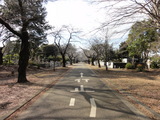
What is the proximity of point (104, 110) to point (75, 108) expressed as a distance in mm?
1012

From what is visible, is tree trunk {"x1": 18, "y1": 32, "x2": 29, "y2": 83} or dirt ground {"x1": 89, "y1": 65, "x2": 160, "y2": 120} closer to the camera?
dirt ground {"x1": 89, "y1": 65, "x2": 160, "y2": 120}

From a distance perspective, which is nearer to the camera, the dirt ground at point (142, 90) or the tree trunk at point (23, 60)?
the dirt ground at point (142, 90)

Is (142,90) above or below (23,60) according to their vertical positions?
below

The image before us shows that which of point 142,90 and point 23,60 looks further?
point 23,60

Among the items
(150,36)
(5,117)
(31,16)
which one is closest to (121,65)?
(150,36)

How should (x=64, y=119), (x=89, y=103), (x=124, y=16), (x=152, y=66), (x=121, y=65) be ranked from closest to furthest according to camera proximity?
(x=64, y=119), (x=89, y=103), (x=124, y=16), (x=152, y=66), (x=121, y=65)

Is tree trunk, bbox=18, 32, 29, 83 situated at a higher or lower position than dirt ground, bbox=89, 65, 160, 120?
higher

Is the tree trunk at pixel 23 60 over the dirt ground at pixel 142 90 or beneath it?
over

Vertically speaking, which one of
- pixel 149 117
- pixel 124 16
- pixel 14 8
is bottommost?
pixel 149 117

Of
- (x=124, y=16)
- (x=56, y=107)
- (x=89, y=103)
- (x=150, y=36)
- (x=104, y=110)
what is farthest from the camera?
(x=150, y=36)

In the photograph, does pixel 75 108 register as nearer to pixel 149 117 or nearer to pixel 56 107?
pixel 56 107

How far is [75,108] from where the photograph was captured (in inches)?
181

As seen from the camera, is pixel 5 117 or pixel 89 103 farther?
pixel 89 103

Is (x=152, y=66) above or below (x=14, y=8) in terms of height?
below
